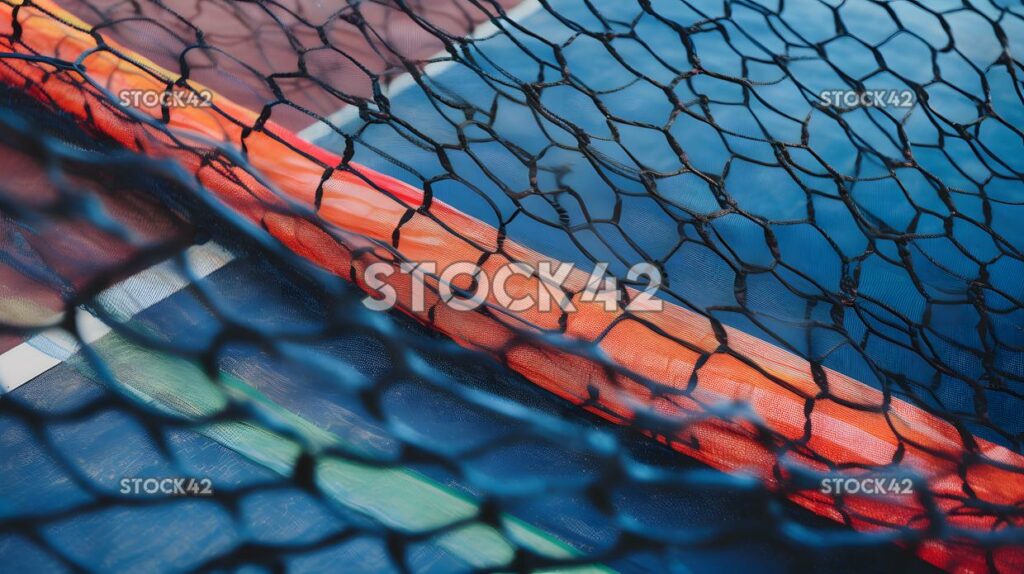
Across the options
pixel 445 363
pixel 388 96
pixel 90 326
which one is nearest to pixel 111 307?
pixel 90 326

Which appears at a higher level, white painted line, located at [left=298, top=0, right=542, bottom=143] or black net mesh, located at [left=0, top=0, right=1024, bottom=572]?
white painted line, located at [left=298, top=0, right=542, bottom=143]

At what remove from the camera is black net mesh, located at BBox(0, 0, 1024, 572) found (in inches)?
20.4

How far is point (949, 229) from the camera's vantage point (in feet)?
2.54

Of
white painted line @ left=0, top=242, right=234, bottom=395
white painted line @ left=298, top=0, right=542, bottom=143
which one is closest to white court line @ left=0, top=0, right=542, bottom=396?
white painted line @ left=0, top=242, right=234, bottom=395

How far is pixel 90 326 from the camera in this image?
0.54 metres

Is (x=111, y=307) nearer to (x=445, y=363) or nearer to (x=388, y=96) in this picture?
(x=445, y=363)

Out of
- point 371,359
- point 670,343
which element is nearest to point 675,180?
point 670,343

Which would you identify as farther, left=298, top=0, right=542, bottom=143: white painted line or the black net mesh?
left=298, top=0, right=542, bottom=143: white painted line

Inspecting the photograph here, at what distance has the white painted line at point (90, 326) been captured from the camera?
535 millimetres

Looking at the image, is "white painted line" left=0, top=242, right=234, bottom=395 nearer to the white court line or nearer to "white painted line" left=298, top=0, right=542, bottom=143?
the white court line

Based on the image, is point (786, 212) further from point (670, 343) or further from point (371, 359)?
point (371, 359)

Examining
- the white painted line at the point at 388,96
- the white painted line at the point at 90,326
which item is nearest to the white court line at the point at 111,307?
the white painted line at the point at 90,326

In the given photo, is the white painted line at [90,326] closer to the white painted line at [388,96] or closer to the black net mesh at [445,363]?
the black net mesh at [445,363]

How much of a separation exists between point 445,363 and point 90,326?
251mm
